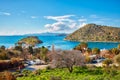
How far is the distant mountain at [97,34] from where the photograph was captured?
141525 mm

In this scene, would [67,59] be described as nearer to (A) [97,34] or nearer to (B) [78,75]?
(B) [78,75]

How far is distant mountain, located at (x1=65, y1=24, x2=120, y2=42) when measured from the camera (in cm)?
14152

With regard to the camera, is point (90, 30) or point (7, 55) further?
point (90, 30)

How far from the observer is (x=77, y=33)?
6590 inches

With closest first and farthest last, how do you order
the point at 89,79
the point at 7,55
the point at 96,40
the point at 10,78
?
the point at 10,78, the point at 89,79, the point at 7,55, the point at 96,40

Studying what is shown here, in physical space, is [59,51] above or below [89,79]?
above

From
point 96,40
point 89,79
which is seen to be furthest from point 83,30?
point 89,79

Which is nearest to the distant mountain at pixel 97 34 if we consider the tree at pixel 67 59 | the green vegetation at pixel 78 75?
the tree at pixel 67 59

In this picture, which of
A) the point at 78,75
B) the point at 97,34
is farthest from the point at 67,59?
the point at 97,34

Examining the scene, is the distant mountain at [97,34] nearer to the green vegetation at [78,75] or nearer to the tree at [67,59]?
the tree at [67,59]

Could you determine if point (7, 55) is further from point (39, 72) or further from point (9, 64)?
point (39, 72)

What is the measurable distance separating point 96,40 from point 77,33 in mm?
25748

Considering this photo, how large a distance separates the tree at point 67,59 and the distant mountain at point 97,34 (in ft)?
360

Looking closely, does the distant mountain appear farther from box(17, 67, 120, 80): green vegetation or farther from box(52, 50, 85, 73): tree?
box(17, 67, 120, 80): green vegetation
